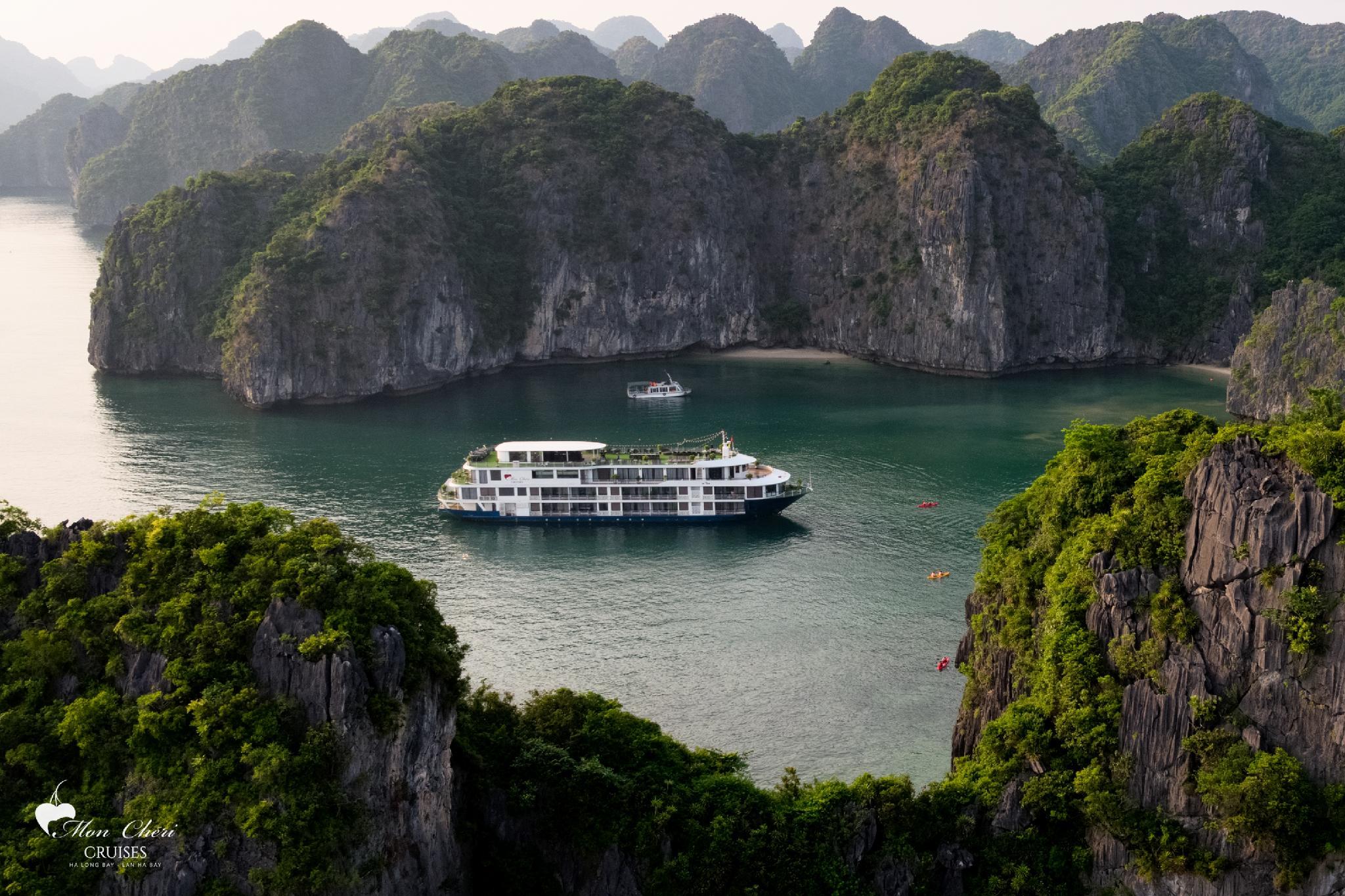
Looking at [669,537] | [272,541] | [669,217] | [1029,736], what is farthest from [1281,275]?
[272,541]

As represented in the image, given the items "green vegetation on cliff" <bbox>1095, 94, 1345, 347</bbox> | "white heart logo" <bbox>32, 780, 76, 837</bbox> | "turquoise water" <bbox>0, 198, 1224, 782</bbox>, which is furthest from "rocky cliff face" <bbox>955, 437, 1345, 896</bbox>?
"green vegetation on cliff" <bbox>1095, 94, 1345, 347</bbox>

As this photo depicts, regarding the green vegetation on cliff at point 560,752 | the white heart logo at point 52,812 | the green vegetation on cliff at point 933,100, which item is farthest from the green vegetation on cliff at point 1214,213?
the white heart logo at point 52,812

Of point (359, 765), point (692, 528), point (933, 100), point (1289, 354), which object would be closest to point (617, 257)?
point (933, 100)

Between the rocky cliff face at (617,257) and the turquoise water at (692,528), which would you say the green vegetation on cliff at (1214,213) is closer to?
the rocky cliff face at (617,257)

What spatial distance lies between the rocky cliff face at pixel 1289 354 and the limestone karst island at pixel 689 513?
41cm

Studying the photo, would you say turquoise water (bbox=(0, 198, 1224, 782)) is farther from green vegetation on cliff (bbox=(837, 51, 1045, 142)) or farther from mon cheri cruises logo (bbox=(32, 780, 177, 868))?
green vegetation on cliff (bbox=(837, 51, 1045, 142))

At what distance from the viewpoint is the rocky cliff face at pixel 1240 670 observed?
34.1 meters

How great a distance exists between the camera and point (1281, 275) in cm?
11888

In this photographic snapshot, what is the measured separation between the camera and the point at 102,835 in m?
31.6

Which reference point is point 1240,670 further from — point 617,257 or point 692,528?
point 617,257

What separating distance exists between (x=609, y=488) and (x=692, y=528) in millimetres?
5317

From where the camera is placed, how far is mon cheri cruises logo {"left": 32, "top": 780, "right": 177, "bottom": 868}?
3114cm

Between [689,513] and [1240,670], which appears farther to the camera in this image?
[689,513]

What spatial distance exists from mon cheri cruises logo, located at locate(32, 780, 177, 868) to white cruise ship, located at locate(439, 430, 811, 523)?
45049 millimetres
